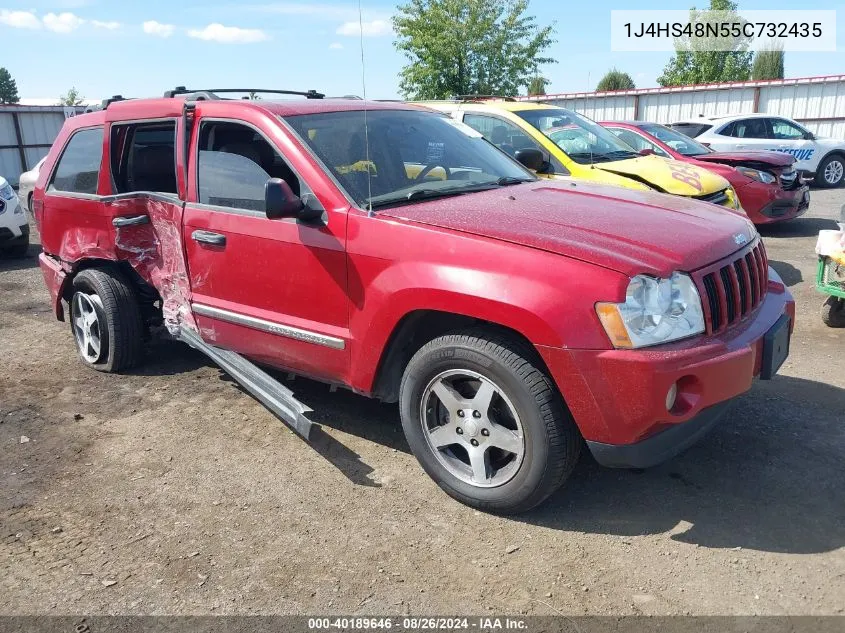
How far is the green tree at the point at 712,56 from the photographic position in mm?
29859

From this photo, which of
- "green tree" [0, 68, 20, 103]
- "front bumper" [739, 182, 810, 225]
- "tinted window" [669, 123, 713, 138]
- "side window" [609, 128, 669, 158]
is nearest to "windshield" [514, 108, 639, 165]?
"side window" [609, 128, 669, 158]

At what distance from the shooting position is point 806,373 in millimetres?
4793

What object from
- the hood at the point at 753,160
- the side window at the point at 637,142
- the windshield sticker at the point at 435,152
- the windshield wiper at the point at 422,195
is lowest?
the hood at the point at 753,160

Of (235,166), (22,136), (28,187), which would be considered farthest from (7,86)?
(235,166)

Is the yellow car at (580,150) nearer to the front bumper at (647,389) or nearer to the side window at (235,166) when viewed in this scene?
the side window at (235,166)

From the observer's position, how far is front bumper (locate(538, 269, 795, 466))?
2775 mm

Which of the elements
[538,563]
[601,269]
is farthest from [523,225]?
[538,563]

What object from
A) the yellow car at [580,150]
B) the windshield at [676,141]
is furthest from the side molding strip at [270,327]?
the windshield at [676,141]

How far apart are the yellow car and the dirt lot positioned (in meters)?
2.99

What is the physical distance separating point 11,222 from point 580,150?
24.0 feet

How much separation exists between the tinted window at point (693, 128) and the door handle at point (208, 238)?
12.8 m

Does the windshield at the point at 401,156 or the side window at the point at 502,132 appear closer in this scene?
the windshield at the point at 401,156

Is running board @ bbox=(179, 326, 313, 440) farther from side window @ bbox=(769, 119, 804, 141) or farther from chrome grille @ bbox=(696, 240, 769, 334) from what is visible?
side window @ bbox=(769, 119, 804, 141)

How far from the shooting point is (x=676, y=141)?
10977mm
